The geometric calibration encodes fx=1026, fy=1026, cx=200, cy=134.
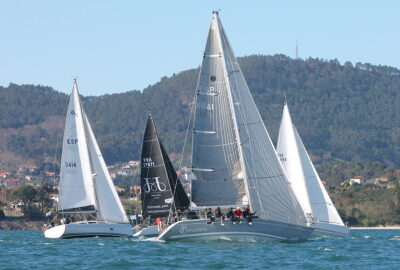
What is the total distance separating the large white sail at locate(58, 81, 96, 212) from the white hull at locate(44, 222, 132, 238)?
1.71 meters

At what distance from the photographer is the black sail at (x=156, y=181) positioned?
5859cm

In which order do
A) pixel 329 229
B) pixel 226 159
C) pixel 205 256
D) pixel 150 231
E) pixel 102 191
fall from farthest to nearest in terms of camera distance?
pixel 150 231, pixel 102 191, pixel 329 229, pixel 226 159, pixel 205 256

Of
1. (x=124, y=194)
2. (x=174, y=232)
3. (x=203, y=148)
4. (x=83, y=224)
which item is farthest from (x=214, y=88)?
(x=124, y=194)

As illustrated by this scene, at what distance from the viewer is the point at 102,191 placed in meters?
57.9

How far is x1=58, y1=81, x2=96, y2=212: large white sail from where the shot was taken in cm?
5666

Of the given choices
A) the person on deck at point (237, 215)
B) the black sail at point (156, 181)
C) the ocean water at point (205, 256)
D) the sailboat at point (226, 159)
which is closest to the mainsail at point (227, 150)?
the sailboat at point (226, 159)

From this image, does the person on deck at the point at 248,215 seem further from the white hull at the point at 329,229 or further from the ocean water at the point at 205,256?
the white hull at the point at 329,229

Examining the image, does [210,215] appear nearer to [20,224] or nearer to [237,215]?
[237,215]

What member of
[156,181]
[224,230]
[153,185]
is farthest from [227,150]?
[153,185]

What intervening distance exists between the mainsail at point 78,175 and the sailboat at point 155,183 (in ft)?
7.36

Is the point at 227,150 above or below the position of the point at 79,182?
above

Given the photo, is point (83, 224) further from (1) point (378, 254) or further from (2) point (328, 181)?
(2) point (328, 181)

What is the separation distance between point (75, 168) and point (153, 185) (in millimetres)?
4782

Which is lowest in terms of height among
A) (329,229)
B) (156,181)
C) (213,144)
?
(329,229)
